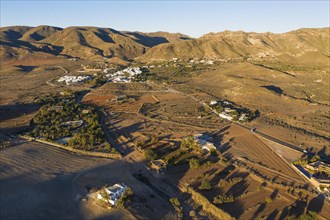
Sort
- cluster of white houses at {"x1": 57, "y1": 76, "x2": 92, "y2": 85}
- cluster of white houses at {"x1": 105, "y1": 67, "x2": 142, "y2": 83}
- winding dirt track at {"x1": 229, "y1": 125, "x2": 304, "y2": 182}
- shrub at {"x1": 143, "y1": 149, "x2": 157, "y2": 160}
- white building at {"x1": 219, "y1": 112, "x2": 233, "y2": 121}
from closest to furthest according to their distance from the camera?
winding dirt track at {"x1": 229, "y1": 125, "x2": 304, "y2": 182}
shrub at {"x1": 143, "y1": 149, "x2": 157, "y2": 160}
white building at {"x1": 219, "y1": 112, "x2": 233, "y2": 121}
cluster of white houses at {"x1": 57, "y1": 76, "x2": 92, "y2": 85}
cluster of white houses at {"x1": 105, "y1": 67, "x2": 142, "y2": 83}

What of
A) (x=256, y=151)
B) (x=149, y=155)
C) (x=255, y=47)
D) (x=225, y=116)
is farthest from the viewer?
(x=255, y=47)

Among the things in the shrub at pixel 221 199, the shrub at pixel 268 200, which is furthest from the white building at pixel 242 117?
the shrub at pixel 221 199

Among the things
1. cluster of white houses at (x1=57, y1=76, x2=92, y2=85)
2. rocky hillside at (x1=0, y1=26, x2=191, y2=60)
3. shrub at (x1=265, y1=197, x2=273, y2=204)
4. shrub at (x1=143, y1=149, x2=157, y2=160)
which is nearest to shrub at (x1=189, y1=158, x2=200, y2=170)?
shrub at (x1=143, y1=149, x2=157, y2=160)

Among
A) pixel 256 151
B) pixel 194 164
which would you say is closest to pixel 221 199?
pixel 194 164

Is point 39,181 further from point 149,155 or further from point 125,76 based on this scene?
point 125,76

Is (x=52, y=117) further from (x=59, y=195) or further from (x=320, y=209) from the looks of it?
(x=320, y=209)

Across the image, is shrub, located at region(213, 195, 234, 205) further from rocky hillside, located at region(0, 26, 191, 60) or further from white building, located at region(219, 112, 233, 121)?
rocky hillside, located at region(0, 26, 191, 60)

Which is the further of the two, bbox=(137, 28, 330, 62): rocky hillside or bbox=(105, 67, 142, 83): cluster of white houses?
bbox=(137, 28, 330, 62): rocky hillside
